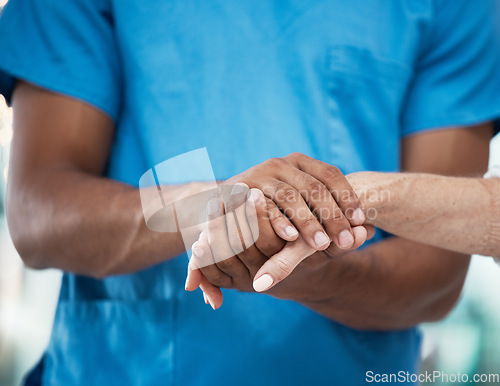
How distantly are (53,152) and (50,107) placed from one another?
0.14ft

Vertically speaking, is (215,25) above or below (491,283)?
above

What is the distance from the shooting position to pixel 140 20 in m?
0.45

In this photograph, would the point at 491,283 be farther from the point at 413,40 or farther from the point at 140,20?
the point at 140,20

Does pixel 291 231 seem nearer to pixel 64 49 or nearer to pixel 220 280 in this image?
pixel 220 280

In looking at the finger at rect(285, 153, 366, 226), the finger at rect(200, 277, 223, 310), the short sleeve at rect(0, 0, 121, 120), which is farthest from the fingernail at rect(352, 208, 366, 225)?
the short sleeve at rect(0, 0, 121, 120)

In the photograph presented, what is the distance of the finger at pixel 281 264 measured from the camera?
0.33m

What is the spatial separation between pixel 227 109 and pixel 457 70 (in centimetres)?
27

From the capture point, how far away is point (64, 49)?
1.61ft

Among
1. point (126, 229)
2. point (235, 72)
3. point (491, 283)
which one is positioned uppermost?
point (235, 72)

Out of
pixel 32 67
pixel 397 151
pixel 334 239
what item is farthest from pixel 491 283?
pixel 32 67

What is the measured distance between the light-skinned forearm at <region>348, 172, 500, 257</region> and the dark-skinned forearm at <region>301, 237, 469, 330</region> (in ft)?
0.15

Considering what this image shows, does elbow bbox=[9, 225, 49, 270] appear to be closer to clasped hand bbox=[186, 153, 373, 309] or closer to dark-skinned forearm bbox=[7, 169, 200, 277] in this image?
dark-skinned forearm bbox=[7, 169, 200, 277]

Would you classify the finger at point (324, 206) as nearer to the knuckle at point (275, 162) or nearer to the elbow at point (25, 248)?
the knuckle at point (275, 162)

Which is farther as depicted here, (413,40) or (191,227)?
(413,40)
